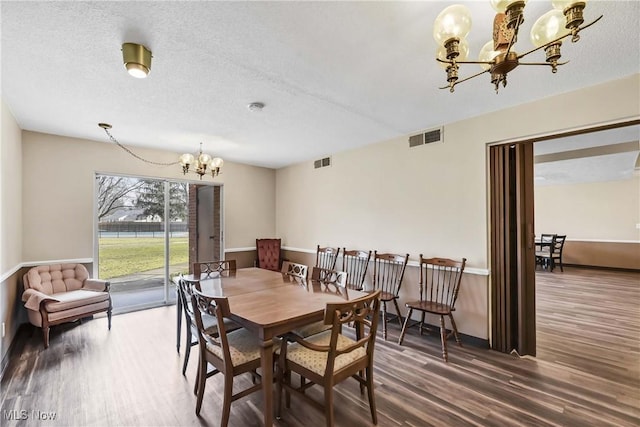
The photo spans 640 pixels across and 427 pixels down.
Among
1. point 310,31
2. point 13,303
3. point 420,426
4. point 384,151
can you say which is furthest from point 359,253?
point 13,303

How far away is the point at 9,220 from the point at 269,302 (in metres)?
3.00

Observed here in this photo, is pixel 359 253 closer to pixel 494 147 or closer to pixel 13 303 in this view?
pixel 494 147

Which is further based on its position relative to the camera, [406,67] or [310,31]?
[406,67]

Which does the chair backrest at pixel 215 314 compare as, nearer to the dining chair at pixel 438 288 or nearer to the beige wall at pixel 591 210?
the dining chair at pixel 438 288

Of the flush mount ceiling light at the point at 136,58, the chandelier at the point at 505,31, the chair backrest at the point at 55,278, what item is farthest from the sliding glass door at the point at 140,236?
the chandelier at the point at 505,31

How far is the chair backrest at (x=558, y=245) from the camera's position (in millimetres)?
7730

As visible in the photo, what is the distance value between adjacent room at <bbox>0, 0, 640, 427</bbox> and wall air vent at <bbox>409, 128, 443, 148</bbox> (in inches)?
0.8

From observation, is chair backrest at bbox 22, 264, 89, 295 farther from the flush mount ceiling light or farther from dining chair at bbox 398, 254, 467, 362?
dining chair at bbox 398, 254, 467, 362

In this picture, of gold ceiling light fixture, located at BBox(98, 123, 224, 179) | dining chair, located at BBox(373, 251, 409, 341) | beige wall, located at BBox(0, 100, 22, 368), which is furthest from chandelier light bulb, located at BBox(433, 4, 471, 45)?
beige wall, located at BBox(0, 100, 22, 368)

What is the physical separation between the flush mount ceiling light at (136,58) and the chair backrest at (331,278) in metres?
2.27

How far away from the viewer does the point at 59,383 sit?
2.48 m

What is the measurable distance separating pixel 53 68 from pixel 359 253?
3805 millimetres

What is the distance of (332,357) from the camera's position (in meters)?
1.76

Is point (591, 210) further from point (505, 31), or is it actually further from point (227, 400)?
point (227, 400)
